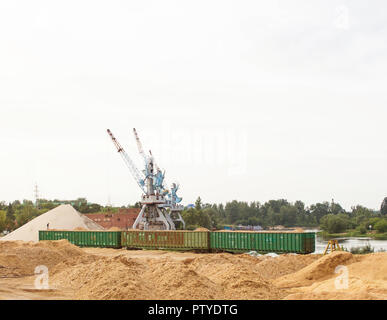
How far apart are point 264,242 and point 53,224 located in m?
40.7

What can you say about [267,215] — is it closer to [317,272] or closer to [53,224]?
[53,224]

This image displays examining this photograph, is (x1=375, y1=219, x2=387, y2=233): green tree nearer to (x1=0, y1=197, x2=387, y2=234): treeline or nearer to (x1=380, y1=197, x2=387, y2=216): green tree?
(x1=0, y1=197, x2=387, y2=234): treeline


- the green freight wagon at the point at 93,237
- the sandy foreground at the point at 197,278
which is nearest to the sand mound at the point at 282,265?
the sandy foreground at the point at 197,278

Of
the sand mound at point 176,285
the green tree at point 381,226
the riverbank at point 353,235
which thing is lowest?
the riverbank at point 353,235

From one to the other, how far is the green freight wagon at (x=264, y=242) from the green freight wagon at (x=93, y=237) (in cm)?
1330

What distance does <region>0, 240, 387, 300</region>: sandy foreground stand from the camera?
16281mm

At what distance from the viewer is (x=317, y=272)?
22.9 meters

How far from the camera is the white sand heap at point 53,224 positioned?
62.9 meters

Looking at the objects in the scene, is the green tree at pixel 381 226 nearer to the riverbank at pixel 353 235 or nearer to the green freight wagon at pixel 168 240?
the riverbank at pixel 353 235

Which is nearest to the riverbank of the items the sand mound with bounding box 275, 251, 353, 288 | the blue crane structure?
the blue crane structure

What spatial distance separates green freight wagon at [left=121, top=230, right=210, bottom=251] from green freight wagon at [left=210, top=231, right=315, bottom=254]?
122 centimetres

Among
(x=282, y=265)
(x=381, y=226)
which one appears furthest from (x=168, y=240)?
(x=381, y=226)
